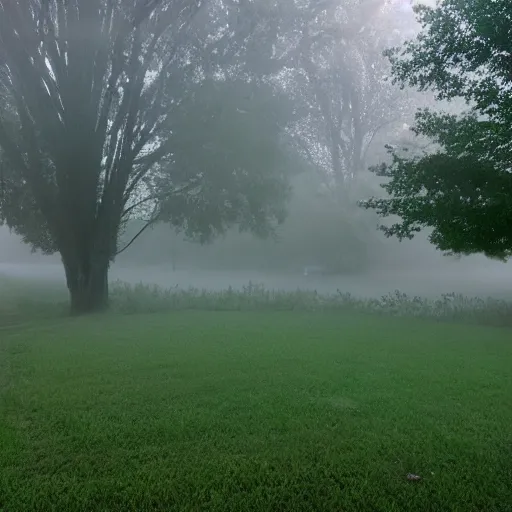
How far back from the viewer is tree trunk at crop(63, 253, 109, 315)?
15.3 metres

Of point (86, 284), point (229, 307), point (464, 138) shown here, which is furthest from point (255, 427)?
point (86, 284)

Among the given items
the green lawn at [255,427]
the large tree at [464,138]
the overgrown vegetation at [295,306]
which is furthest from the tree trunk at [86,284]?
the large tree at [464,138]

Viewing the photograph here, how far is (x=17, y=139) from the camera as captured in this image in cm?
1547

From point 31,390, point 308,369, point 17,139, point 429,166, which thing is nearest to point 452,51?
point 429,166

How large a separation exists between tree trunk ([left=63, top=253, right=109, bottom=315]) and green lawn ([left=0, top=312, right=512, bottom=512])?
6405 mm

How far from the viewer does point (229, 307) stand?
52.7ft

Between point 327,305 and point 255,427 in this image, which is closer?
point 255,427

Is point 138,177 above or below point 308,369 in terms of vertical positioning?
above

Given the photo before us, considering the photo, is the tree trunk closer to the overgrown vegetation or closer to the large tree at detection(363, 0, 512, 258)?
the overgrown vegetation

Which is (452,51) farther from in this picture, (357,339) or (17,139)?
(17,139)

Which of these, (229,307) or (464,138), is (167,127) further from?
(464,138)

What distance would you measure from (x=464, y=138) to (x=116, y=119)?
10387mm

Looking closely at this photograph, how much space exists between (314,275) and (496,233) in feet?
83.3

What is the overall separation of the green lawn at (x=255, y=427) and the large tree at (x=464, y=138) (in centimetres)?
250
